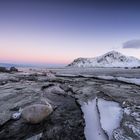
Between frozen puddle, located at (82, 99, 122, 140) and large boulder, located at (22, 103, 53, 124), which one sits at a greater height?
large boulder, located at (22, 103, 53, 124)

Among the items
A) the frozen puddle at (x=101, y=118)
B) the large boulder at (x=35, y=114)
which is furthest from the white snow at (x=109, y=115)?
the large boulder at (x=35, y=114)

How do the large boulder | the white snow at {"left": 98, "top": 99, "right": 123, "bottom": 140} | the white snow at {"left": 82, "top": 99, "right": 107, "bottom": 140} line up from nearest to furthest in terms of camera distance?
the white snow at {"left": 82, "top": 99, "right": 107, "bottom": 140} < the white snow at {"left": 98, "top": 99, "right": 123, "bottom": 140} < the large boulder

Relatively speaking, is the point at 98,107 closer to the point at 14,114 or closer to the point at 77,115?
the point at 77,115

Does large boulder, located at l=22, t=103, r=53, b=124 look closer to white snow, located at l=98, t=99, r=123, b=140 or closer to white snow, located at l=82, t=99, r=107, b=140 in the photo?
white snow, located at l=82, t=99, r=107, b=140

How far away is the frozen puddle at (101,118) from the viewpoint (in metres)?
3.43

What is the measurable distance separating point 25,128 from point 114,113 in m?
2.43

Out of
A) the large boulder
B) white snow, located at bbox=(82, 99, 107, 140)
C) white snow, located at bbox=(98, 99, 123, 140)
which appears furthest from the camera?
the large boulder

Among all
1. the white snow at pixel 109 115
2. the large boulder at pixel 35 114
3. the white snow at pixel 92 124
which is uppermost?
the large boulder at pixel 35 114

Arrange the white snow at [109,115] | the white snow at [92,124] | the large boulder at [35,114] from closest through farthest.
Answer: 1. the white snow at [92,124]
2. the white snow at [109,115]
3. the large boulder at [35,114]

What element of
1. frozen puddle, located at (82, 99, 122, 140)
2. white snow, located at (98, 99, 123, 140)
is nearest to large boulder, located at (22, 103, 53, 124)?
frozen puddle, located at (82, 99, 122, 140)

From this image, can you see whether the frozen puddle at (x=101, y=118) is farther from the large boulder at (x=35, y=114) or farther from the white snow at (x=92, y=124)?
the large boulder at (x=35, y=114)

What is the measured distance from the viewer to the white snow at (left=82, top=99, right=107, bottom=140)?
132 inches

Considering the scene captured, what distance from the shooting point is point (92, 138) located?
10.8ft

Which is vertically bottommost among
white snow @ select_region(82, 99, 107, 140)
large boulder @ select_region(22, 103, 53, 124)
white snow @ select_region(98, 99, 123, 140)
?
white snow @ select_region(82, 99, 107, 140)
